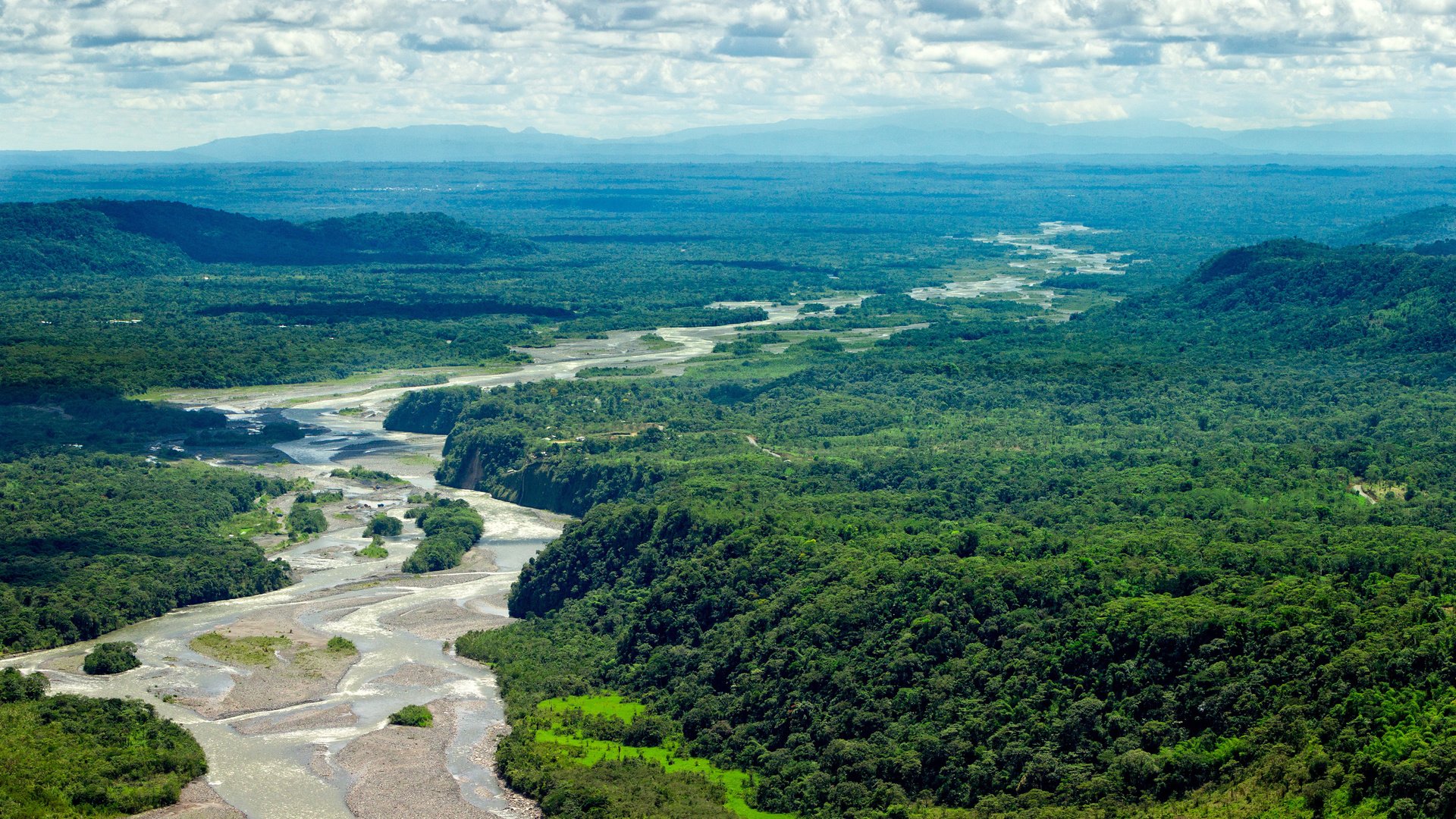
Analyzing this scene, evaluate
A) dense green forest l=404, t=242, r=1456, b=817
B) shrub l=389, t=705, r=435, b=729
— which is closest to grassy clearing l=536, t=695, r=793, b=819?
dense green forest l=404, t=242, r=1456, b=817

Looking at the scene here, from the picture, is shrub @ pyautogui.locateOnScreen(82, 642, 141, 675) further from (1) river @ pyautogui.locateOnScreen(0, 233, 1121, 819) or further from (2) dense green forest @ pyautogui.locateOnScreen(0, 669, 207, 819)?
(2) dense green forest @ pyautogui.locateOnScreen(0, 669, 207, 819)

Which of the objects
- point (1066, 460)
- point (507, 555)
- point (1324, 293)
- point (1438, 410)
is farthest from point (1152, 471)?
point (1324, 293)

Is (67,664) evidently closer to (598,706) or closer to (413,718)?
(413,718)

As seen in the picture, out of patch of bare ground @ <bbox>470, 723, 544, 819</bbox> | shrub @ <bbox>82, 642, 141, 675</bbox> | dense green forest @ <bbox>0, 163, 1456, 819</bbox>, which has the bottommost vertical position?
patch of bare ground @ <bbox>470, 723, 544, 819</bbox>

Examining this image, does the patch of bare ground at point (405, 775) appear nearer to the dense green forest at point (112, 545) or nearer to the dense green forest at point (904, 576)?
the dense green forest at point (904, 576)

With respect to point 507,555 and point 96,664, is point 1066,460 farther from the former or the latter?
point 96,664

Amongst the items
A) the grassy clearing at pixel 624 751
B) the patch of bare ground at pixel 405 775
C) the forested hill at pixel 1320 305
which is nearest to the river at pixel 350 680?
the patch of bare ground at pixel 405 775
